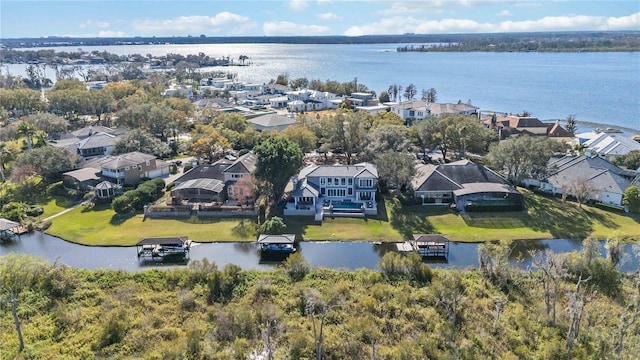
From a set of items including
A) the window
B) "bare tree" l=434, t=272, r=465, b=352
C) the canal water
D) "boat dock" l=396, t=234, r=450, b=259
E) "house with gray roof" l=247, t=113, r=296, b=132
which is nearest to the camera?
"bare tree" l=434, t=272, r=465, b=352

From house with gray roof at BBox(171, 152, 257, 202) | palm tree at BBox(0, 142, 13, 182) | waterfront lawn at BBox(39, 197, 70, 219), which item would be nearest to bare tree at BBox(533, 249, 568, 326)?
house with gray roof at BBox(171, 152, 257, 202)

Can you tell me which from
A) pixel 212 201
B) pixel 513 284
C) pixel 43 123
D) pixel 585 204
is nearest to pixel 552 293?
pixel 513 284

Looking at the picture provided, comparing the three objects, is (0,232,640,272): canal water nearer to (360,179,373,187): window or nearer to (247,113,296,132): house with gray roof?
(360,179,373,187): window

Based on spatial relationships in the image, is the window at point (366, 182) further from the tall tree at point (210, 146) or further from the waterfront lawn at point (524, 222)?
the tall tree at point (210, 146)

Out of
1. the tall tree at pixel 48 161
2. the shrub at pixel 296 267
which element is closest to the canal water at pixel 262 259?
the shrub at pixel 296 267

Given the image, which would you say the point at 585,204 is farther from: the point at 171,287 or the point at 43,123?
the point at 43,123

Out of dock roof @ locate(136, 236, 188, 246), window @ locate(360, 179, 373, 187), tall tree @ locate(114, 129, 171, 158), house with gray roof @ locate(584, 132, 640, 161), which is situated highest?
tall tree @ locate(114, 129, 171, 158)
